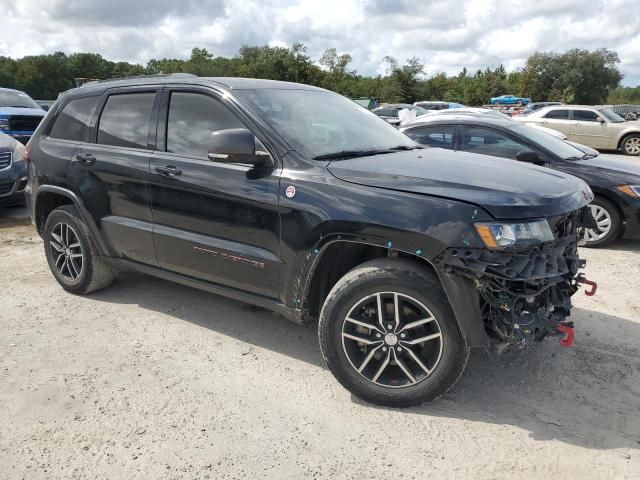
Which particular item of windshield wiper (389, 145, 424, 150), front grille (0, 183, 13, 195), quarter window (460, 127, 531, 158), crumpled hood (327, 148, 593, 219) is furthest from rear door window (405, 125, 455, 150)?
front grille (0, 183, 13, 195)

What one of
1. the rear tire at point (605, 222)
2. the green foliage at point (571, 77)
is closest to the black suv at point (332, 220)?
the rear tire at point (605, 222)

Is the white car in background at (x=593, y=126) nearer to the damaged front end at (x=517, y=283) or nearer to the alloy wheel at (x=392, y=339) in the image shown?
the damaged front end at (x=517, y=283)

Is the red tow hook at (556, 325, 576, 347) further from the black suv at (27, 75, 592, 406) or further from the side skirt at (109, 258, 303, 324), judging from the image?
the side skirt at (109, 258, 303, 324)

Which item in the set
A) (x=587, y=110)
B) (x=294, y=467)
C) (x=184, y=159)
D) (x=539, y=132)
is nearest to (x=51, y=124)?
(x=184, y=159)

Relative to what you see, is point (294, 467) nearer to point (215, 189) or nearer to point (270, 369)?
point (270, 369)

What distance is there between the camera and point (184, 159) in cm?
379

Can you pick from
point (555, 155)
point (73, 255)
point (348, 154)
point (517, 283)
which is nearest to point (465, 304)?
point (517, 283)

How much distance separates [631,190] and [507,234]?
14.1ft

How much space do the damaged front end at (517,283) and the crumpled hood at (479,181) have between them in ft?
0.49

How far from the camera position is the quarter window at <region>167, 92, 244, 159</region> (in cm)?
369

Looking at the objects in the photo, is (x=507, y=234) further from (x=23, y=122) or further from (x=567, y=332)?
(x=23, y=122)

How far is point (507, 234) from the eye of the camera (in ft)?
8.98

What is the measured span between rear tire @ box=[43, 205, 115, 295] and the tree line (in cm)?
5320

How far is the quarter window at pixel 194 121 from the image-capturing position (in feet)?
12.1
